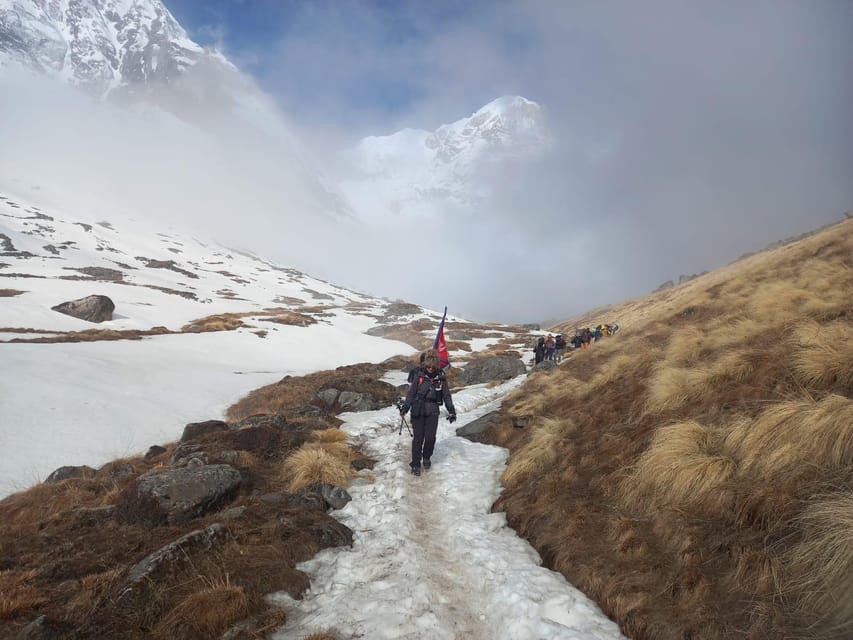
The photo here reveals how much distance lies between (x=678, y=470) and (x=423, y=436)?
5457mm

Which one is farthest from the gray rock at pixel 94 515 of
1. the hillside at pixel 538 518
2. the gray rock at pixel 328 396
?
the gray rock at pixel 328 396

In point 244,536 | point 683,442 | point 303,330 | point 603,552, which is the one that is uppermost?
point 303,330

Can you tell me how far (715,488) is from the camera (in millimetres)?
5379

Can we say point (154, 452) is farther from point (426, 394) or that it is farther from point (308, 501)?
point (426, 394)

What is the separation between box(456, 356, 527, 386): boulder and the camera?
86.3 feet

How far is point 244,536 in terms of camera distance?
5.98m

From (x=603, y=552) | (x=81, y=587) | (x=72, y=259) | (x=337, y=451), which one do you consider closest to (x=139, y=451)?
(x=337, y=451)

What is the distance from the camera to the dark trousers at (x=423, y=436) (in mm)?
9734

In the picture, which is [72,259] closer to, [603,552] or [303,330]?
[303,330]

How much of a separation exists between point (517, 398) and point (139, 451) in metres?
13.0

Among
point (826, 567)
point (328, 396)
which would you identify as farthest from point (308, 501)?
point (328, 396)

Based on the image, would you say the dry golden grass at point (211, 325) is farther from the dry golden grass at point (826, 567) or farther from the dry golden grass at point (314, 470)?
the dry golden grass at point (826, 567)

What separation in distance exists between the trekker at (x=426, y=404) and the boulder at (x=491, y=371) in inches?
646

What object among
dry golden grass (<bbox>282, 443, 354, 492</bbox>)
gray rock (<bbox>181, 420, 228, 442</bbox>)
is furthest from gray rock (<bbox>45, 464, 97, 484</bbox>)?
dry golden grass (<bbox>282, 443, 354, 492</bbox>)
